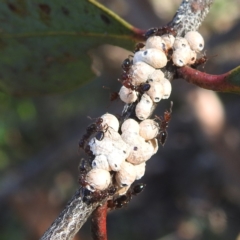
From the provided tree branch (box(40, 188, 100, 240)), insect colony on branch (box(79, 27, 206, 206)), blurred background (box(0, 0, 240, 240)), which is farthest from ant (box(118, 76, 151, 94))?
blurred background (box(0, 0, 240, 240))

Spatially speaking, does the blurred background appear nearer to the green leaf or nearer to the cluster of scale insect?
the green leaf

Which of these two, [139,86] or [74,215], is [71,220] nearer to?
[74,215]

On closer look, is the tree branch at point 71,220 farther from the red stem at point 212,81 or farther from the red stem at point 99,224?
the red stem at point 212,81

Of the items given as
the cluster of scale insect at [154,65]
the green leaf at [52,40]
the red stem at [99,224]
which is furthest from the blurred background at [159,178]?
the red stem at [99,224]

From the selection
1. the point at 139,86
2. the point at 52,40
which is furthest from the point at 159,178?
the point at 139,86

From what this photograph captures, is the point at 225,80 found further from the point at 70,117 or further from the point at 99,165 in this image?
the point at 70,117
